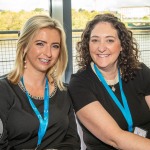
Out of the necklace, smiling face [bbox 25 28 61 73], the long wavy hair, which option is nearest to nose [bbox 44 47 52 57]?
smiling face [bbox 25 28 61 73]

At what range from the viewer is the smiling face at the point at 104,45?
1.82m

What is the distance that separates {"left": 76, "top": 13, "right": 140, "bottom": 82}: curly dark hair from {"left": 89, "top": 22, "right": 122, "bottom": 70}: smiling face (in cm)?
5

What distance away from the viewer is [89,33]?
75.5 inches

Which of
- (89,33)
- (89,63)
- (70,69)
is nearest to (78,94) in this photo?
(89,63)

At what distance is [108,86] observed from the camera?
1843mm

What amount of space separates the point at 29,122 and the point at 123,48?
917 millimetres

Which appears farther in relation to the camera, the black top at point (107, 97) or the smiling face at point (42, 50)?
the black top at point (107, 97)

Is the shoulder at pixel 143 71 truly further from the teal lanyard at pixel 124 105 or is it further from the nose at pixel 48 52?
the nose at pixel 48 52

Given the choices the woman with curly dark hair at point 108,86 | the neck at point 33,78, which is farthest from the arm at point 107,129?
the neck at point 33,78

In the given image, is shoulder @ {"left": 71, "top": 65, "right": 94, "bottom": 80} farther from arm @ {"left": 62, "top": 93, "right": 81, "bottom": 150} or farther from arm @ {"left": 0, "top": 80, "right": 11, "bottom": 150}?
arm @ {"left": 0, "top": 80, "right": 11, "bottom": 150}

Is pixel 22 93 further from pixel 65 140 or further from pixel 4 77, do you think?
pixel 65 140

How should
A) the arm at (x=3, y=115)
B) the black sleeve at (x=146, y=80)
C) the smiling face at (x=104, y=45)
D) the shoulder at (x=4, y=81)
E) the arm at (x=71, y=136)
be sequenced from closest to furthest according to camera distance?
the arm at (x=3, y=115), the shoulder at (x=4, y=81), the arm at (x=71, y=136), the smiling face at (x=104, y=45), the black sleeve at (x=146, y=80)

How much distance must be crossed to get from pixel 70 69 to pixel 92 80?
0.99 meters

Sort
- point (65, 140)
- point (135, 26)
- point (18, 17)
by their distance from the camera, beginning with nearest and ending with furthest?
point (65, 140) → point (18, 17) → point (135, 26)
